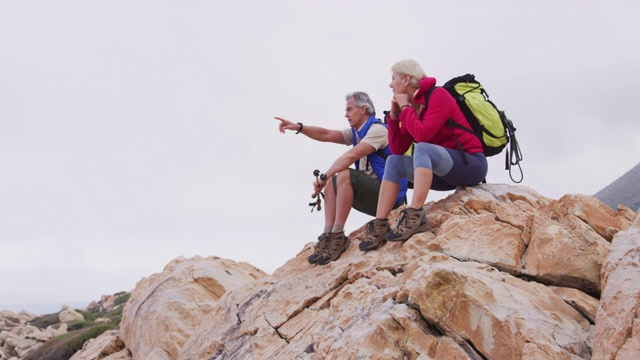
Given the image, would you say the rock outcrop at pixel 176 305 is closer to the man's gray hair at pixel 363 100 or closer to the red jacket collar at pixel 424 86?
the man's gray hair at pixel 363 100

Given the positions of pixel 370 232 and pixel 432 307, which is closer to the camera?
pixel 432 307

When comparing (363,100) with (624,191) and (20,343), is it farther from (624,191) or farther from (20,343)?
(624,191)

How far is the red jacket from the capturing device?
739 centimetres

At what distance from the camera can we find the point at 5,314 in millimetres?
51781

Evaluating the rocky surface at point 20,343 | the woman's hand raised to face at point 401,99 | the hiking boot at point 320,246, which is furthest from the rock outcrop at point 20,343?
the woman's hand raised to face at point 401,99

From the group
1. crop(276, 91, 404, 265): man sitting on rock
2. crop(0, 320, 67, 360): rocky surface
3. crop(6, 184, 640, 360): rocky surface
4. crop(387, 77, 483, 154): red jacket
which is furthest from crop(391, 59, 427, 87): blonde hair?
crop(0, 320, 67, 360): rocky surface

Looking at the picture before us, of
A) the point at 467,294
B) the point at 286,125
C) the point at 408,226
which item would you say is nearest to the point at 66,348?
the point at 286,125

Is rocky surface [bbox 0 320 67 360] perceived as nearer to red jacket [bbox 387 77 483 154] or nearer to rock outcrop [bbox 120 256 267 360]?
rock outcrop [bbox 120 256 267 360]

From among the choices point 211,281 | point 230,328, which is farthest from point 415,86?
point 211,281

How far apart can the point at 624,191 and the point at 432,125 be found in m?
80.8

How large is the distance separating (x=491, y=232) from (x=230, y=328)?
177 inches

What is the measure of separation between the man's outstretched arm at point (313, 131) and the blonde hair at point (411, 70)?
2.18m

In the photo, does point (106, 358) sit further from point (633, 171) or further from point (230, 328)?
point (633, 171)

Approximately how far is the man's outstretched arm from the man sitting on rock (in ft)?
1.67
